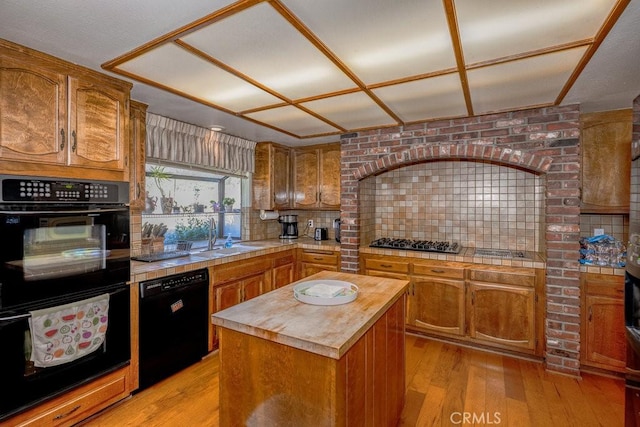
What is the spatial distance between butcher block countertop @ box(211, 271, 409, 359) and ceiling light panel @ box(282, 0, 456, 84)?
55.5 inches

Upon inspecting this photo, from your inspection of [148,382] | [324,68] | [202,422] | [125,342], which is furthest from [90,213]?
[324,68]

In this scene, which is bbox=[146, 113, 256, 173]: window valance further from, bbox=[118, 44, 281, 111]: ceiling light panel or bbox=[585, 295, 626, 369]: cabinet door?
bbox=[585, 295, 626, 369]: cabinet door

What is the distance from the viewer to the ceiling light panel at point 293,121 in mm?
2832

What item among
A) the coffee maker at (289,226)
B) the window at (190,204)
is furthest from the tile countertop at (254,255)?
the coffee maker at (289,226)

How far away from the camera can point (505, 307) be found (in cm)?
287

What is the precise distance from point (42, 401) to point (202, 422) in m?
0.92

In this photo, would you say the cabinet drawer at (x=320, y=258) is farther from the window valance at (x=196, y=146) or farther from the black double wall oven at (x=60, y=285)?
the black double wall oven at (x=60, y=285)

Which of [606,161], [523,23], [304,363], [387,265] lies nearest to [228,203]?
[387,265]

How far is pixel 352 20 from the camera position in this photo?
4.77 ft

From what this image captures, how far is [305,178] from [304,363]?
3.30 m

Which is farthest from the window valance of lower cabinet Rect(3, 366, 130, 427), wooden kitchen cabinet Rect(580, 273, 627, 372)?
wooden kitchen cabinet Rect(580, 273, 627, 372)

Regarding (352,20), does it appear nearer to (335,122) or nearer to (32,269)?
(335,122)

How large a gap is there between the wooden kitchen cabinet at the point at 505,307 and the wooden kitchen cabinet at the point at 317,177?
194 cm

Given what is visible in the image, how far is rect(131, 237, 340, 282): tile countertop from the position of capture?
7.81 feet
